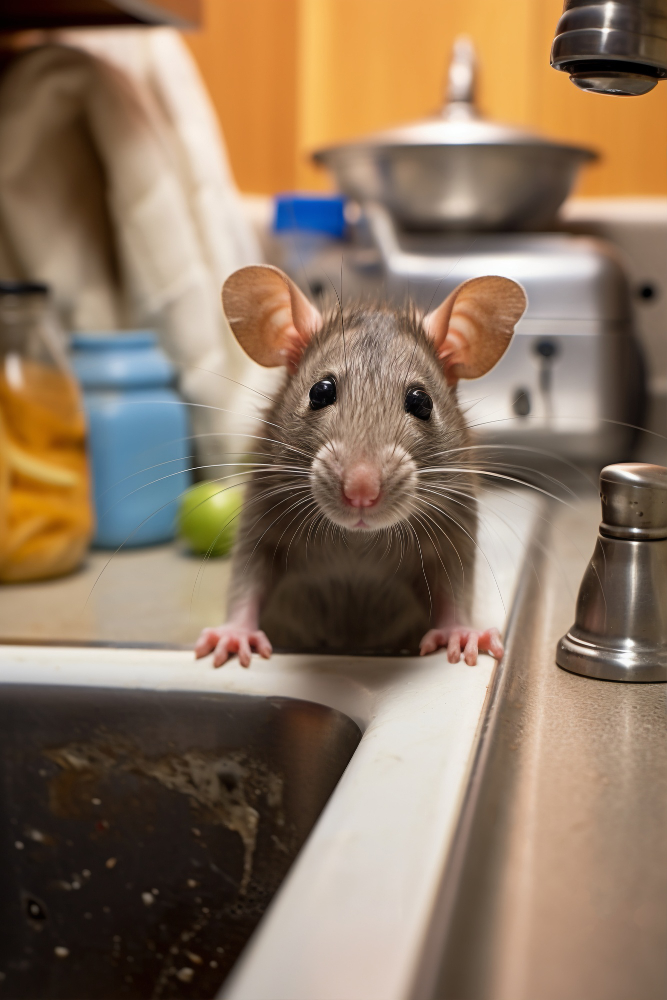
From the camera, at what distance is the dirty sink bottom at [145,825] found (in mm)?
708

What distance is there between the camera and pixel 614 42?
52 centimetres

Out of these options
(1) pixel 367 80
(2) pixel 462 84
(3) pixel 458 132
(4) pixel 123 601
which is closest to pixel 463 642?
(4) pixel 123 601

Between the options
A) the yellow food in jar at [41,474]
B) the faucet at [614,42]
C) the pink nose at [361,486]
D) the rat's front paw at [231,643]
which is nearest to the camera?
the faucet at [614,42]

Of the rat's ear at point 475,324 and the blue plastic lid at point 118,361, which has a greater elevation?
the rat's ear at point 475,324

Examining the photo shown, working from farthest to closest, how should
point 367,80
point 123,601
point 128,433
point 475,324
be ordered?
point 367,80
point 128,433
point 123,601
point 475,324

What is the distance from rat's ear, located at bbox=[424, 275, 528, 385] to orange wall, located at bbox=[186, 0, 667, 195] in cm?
113

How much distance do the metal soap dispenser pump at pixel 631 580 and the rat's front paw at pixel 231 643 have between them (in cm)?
25

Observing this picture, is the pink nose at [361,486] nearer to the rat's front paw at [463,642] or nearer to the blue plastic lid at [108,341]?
the rat's front paw at [463,642]

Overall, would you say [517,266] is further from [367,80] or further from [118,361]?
[367,80]

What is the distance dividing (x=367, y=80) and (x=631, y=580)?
4.85 ft

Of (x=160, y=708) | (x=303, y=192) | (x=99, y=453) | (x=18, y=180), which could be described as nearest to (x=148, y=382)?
(x=99, y=453)

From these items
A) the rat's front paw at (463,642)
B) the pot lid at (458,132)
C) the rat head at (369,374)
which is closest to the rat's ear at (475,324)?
the rat head at (369,374)

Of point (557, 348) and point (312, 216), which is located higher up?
point (312, 216)

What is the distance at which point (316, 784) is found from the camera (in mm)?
711
